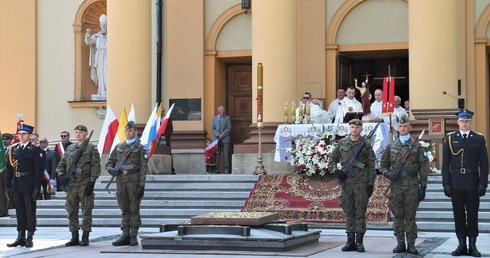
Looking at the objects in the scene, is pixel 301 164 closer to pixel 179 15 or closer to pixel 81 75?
pixel 179 15

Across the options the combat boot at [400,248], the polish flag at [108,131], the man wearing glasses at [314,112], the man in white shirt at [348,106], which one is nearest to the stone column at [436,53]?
the man in white shirt at [348,106]

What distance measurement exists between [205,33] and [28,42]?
5.04 m

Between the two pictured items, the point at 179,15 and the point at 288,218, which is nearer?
the point at 288,218

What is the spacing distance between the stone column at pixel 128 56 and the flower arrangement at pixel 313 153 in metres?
4.38

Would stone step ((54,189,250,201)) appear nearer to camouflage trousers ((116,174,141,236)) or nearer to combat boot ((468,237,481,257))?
camouflage trousers ((116,174,141,236))

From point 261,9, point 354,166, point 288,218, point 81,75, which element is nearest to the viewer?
point 354,166

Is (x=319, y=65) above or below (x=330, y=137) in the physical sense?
above

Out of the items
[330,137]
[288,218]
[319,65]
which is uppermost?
[319,65]

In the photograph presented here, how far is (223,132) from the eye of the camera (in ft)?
82.9

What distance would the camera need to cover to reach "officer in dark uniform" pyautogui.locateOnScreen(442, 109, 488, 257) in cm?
1487

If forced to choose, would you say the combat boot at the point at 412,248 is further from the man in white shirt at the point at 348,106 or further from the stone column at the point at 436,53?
the man in white shirt at the point at 348,106

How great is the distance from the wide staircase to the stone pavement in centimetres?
141

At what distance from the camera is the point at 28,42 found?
28250 millimetres

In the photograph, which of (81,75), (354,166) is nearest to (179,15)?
(81,75)
